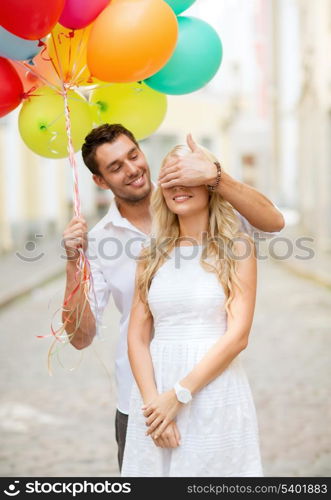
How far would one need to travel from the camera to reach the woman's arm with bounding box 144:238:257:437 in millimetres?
2199

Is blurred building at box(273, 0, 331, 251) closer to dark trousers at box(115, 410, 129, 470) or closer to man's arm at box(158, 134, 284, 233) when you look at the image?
dark trousers at box(115, 410, 129, 470)

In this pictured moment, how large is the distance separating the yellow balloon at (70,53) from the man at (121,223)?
0.78ft

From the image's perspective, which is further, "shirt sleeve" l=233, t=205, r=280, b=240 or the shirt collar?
the shirt collar

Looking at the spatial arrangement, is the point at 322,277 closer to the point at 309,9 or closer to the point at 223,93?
the point at 309,9

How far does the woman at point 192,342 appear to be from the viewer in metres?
2.21

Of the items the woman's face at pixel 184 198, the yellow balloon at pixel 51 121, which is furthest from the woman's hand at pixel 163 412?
the yellow balloon at pixel 51 121

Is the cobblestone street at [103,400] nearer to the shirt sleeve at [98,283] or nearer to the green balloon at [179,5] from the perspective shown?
the shirt sleeve at [98,283]

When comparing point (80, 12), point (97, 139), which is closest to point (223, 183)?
point (97, 139)

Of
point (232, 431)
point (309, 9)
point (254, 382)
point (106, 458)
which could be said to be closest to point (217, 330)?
point (232, 431)

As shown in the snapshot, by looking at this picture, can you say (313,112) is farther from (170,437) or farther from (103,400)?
(170,437)

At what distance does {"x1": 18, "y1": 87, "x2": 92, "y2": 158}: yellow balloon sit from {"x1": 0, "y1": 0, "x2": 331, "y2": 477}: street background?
510 millimetres

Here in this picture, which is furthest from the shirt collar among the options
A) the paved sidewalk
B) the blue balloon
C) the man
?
the paved sidewalk

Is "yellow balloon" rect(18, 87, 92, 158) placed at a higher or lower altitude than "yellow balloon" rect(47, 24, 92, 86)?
lower

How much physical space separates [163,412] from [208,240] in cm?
59
